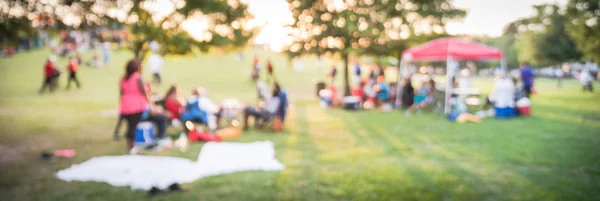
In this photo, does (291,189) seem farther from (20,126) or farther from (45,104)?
(45,104)

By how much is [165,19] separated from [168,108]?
219 centimetres

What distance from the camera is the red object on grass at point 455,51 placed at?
11875 millimetres

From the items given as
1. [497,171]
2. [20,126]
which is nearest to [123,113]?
[20,126]

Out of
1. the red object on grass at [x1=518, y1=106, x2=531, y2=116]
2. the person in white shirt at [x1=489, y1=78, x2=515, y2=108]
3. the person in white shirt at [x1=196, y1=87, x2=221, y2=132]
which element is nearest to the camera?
the person in white shirt at [x1=196, y1=87, x2=221, y2=132]

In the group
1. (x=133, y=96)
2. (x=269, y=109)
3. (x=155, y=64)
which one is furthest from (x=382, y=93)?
(x=155, y=64)

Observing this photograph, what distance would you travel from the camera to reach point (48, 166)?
6164 mm

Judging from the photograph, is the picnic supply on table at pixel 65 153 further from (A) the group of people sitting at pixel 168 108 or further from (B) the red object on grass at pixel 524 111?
(B) the red object on grass at pixel 524 111

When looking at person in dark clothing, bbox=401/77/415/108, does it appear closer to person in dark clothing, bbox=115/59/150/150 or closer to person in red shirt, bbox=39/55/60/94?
person in dark clothing, bbox=115/59/150/150

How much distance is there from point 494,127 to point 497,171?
453cm

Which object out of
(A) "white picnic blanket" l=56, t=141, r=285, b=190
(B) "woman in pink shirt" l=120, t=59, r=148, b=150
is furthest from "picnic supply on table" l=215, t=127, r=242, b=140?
(B) "woman in pink shirt" l=120, t=59, r=148, b=150

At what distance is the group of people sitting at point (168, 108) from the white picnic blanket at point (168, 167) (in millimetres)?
808

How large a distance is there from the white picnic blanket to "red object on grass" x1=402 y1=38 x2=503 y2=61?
7.18m

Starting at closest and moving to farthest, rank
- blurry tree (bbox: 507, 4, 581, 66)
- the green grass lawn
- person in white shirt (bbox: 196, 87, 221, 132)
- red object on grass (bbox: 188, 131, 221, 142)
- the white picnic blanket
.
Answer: the green grass lawn → the white picnic blanket → red object on grass (bbox: 188, 131, 221, 142) → person in white shirt (bbox: 196, 87, 221, 132) → blurry tree (bbox: 507, 4, 581, 66)

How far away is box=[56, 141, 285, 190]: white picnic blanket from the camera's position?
5.00 m
